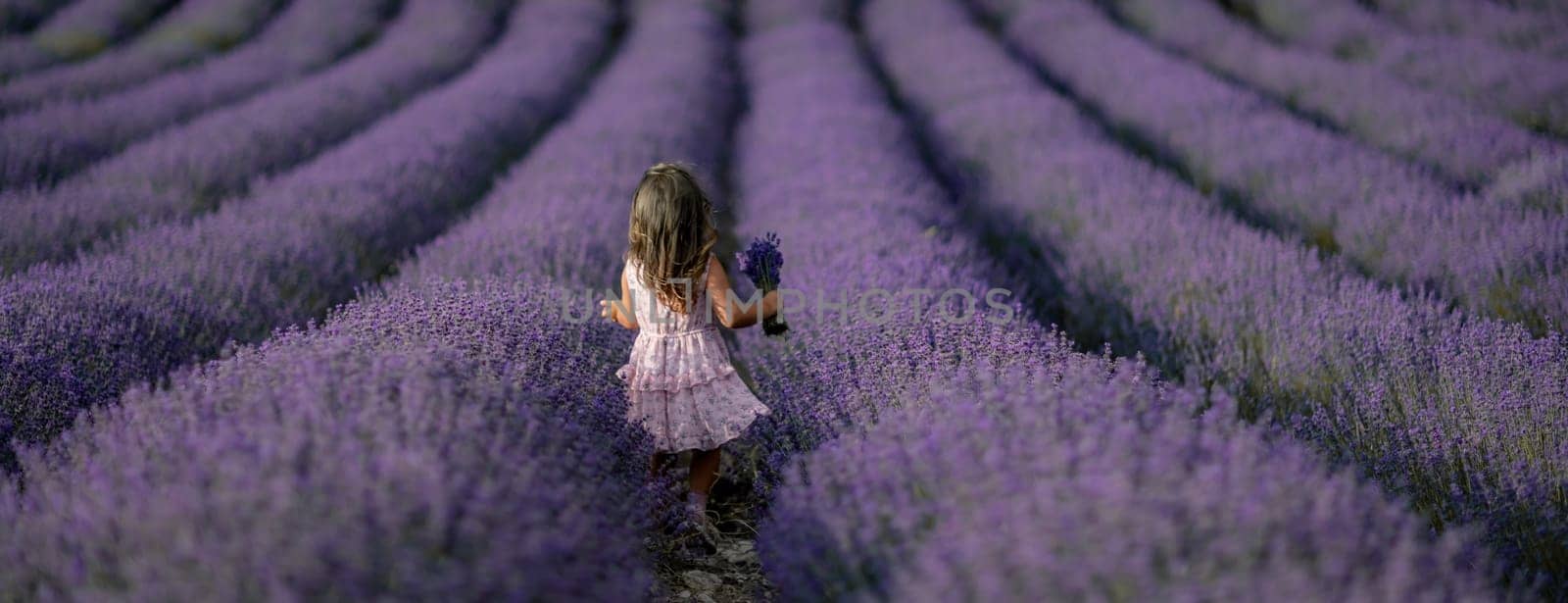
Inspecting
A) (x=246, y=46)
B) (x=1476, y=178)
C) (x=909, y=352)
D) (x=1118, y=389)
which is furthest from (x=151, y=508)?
(x=246, y=46)

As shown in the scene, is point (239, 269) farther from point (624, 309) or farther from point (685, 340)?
point (685, 340)

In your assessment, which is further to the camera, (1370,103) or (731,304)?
(1370,103)

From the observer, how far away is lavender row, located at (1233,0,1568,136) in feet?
17.4

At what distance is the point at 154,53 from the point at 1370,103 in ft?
31.8

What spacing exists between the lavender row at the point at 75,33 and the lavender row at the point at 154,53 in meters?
0.19

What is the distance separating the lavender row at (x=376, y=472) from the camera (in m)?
1.10

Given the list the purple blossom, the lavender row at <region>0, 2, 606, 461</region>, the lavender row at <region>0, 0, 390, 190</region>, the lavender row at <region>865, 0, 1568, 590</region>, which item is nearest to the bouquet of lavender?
the purple blossom

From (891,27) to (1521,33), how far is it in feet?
20.6

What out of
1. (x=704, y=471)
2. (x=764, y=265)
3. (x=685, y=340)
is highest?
(x=764, y=265)

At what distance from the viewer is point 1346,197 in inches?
161

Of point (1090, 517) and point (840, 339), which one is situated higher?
point (1090, 517)

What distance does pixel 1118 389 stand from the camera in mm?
1621

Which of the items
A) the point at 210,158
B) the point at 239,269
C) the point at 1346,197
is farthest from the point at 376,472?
the point at 210,158

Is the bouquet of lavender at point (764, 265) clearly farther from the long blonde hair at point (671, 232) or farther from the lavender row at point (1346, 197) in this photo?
the lavender row at point (1346, 197)
